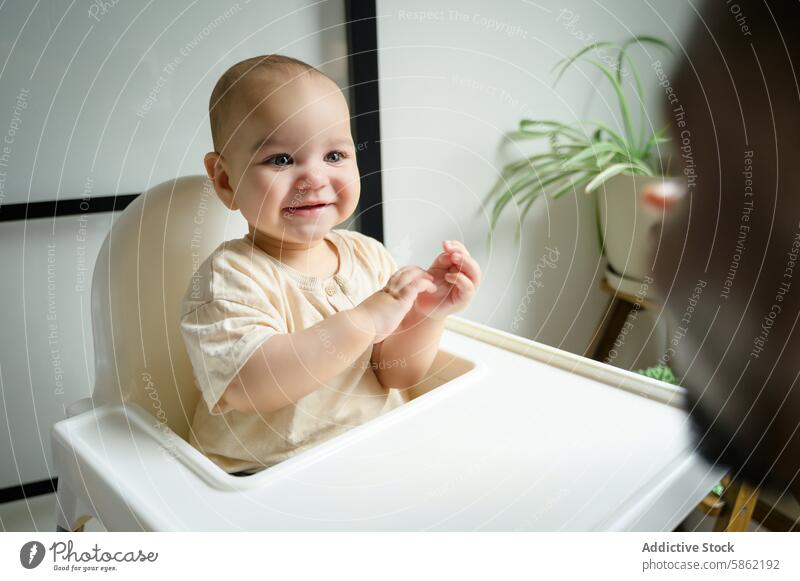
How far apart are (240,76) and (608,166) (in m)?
0.39

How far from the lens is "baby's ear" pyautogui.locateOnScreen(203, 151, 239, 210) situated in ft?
1.55

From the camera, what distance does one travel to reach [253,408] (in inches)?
18.8

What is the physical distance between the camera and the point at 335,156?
46 cm

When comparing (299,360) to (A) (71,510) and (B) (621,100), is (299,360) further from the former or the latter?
(B) (621,100)

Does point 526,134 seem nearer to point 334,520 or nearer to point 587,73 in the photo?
point 587,73

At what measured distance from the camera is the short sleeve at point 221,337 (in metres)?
0.45

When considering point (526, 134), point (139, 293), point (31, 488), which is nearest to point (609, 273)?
point (526, 134)

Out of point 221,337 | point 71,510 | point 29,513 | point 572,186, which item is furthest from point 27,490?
point 572,186

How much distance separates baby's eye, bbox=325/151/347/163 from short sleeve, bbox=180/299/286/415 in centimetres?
10

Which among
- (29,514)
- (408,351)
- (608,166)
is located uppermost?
(608,166)

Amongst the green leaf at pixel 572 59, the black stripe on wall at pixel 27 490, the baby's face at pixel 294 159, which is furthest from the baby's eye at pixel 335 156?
the black stripe on wall at pixel 27 490

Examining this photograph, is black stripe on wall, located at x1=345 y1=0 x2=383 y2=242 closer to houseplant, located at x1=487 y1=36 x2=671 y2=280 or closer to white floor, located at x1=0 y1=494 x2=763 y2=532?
houseplant, located at x1=487 y1=36 x2=671 y2=280

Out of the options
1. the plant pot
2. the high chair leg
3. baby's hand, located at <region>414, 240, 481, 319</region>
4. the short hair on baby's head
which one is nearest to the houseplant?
the plant pot
